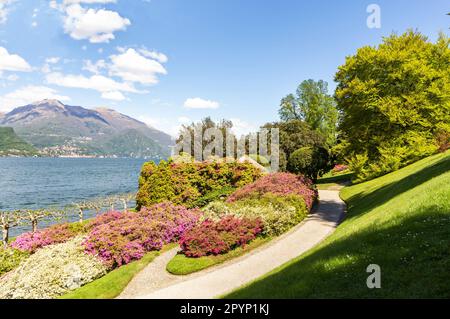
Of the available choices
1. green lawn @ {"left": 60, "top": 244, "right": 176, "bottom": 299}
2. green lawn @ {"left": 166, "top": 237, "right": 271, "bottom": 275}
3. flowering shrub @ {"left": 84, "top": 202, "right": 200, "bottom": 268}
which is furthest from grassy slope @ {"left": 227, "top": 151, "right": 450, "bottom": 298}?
flowering shrub @ {"left": 84, "top": 202, "right": 200, "bottom": 268}

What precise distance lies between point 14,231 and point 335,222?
1613 inches

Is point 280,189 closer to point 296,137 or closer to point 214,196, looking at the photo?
point 214,196

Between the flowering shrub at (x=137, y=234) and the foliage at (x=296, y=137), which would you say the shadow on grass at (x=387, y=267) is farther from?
the foliage at (x=296, y=137)

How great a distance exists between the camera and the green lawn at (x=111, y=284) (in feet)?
48.2

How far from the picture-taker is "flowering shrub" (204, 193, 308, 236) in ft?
68.1

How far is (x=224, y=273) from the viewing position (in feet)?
51.4

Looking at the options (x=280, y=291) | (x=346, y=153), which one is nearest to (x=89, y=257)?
(x=280, y=291)

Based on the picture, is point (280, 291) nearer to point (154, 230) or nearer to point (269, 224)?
point (269, 224)

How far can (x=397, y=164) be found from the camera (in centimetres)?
3128

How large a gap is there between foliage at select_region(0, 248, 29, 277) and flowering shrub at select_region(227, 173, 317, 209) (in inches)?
612

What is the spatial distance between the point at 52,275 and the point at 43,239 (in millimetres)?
8421

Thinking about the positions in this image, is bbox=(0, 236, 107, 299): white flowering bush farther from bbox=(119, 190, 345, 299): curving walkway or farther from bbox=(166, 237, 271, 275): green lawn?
bbox=(166, 237, 271, 275): green lawn

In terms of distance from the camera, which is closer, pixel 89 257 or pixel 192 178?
pixel 89 257
